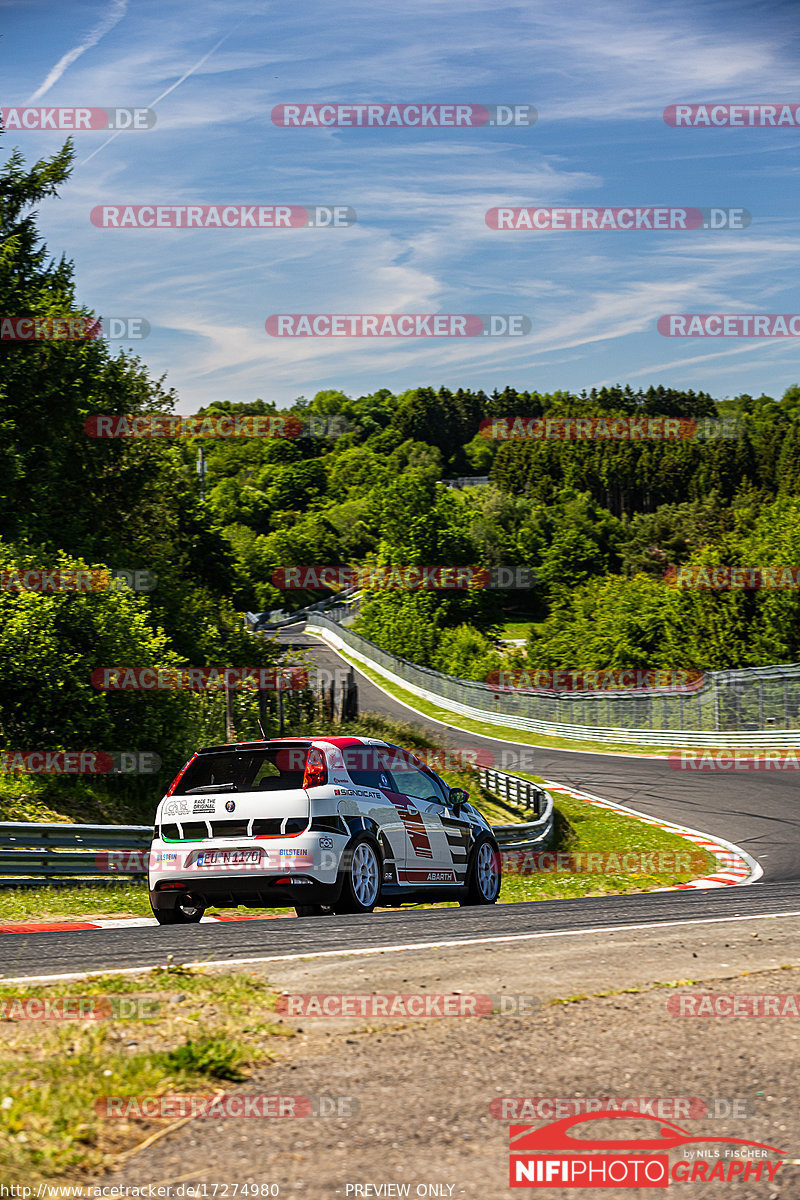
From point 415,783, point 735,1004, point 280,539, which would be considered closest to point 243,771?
point 415,783

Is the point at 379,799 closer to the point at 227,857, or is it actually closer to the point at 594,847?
the point at 227,857

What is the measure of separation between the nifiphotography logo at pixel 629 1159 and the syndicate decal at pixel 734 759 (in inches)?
1164

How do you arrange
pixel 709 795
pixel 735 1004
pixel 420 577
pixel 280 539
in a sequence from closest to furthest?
1. pixel 735 1004
2. pixel 709 795
3. pixel 420 577
4. pixel 280 539

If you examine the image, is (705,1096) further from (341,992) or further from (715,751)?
(715,751)

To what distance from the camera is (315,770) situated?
31.4 ft

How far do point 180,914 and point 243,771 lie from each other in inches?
58.0

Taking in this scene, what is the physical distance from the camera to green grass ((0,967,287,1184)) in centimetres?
354

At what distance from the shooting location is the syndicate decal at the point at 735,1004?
18.3ft

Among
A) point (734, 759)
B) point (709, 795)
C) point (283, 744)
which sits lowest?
point (734, 759)

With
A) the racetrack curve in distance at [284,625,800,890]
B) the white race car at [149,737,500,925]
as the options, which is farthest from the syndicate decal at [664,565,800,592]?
the white race car at [149,737,500,925]

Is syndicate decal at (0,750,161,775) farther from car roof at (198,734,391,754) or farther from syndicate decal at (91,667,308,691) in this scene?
car roof at (198,734,391,754)

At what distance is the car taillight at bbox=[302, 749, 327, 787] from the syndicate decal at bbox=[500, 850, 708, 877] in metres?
10.1

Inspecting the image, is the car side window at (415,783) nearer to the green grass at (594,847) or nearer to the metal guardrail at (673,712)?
the green grass at (594,847)

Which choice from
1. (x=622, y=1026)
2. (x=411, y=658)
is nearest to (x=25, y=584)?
(x=622, y=1026)
